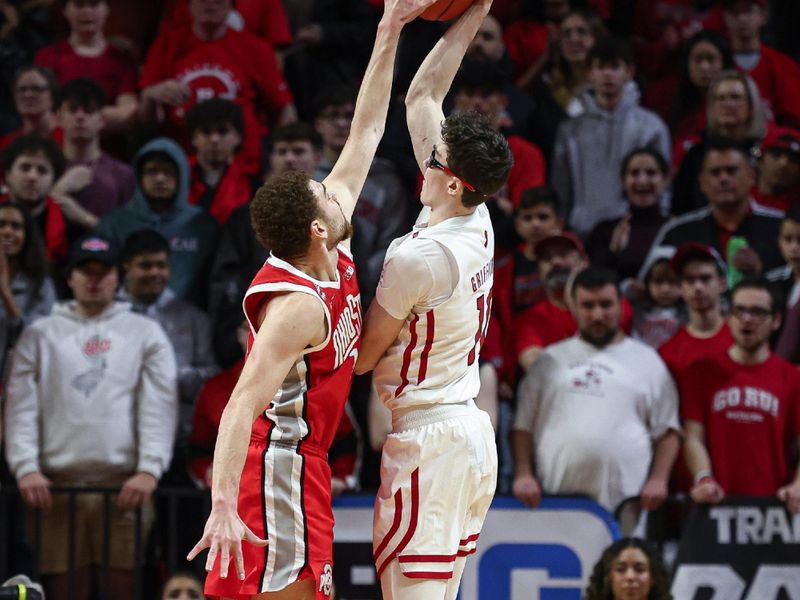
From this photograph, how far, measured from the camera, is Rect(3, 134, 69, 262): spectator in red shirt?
8.88 metres

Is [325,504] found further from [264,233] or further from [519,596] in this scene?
[519,596]

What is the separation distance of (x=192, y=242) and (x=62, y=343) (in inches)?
50.2

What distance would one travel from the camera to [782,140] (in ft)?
32.2

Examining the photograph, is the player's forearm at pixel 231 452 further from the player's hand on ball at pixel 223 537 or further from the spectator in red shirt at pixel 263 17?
the spectator in red shirt at pixel 263 17

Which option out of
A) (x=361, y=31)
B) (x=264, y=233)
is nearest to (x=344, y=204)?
(x=264, y=233)

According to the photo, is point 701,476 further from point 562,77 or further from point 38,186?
point 38,186

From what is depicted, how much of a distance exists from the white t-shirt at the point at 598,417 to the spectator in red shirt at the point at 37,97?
3.89 m

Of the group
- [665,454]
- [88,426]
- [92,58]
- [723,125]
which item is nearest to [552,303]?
[665,454]

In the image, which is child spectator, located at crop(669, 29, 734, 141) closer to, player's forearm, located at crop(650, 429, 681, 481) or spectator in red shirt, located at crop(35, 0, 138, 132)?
player's forearm, located at crop(650, 429, 681, 481)

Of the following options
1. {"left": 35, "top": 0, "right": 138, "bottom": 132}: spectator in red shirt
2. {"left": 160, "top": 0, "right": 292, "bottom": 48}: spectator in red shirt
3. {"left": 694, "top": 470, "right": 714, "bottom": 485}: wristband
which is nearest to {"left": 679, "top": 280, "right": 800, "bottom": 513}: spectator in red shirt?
{"left": 694, "top": 470, "right": 714, "bottom": 485}: wristband

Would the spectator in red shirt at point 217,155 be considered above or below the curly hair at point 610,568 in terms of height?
above

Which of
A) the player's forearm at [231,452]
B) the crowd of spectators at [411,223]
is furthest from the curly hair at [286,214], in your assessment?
the crowd of spectators at [411,223]

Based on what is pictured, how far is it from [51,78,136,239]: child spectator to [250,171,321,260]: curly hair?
4527mm

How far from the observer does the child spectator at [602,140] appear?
32.3 ft
